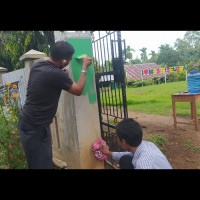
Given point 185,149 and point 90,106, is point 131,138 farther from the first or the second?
point 185,149

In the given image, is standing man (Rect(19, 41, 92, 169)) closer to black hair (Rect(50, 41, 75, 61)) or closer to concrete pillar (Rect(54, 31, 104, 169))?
black hair (Rect(50, 41, 75, 61))

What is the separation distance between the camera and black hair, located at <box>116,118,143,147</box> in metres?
1.90

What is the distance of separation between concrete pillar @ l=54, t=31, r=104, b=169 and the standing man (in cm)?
49

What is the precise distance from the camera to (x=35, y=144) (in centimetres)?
200

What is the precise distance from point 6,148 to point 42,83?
4.88 ft

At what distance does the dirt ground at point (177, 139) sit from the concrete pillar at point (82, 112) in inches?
59.7

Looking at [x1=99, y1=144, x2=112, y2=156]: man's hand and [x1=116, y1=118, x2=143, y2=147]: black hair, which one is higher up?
[x1=116, y1=118, x2=143, y2=147]: black hair

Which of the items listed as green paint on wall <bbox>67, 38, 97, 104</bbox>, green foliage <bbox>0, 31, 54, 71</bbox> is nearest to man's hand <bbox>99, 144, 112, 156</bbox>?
green paint on wall <bbox>67, 38, 97, 104</bbox>

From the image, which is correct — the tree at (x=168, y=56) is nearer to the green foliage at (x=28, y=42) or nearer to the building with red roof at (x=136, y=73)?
the building with red roof at (x=136, y=73)

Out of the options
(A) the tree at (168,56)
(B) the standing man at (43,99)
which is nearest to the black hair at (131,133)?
(B) the standing man at (43,99)

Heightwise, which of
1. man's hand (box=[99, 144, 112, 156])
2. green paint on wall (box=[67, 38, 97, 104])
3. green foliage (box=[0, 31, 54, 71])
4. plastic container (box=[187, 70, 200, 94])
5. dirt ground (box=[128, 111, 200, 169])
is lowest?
dirt ground (box=[128, 111, 200, 169])

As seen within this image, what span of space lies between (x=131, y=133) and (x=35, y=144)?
0.94 m

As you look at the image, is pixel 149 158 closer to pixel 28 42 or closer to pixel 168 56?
pixel 28 42

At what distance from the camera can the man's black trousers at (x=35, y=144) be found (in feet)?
6.56
